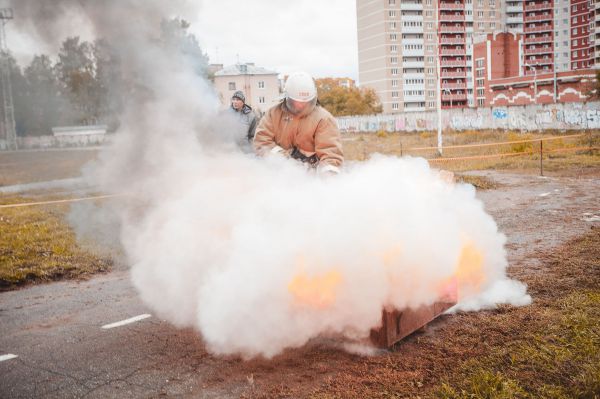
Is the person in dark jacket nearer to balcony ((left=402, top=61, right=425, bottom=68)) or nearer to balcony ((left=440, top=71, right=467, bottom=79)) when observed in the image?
balcony ((left=402, top=61, right=425, bottom=68))

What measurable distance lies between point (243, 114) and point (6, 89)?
5.57 meters

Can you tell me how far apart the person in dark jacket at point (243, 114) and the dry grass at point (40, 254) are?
3268 mm

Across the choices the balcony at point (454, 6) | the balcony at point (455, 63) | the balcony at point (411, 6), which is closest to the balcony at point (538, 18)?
the balcony at point (454, 6)

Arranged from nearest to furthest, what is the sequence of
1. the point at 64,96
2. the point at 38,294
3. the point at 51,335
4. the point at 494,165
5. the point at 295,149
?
the point at 51,335, the point at 295,149, the point at 38,294, the point at 64,96, the point at 494,165

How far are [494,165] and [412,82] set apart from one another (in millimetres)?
89578

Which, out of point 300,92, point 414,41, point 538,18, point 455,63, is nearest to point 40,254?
point 300,92

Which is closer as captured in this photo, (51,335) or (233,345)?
(233,345)

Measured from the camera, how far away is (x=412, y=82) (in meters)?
106

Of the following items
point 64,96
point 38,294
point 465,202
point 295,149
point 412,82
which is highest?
point 412,82

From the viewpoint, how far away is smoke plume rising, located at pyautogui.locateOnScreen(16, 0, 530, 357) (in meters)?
4.35

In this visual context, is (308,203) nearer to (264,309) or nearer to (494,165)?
(264,309)

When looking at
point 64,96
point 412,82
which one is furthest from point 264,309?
point 412,82

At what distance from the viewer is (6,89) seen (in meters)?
10.6

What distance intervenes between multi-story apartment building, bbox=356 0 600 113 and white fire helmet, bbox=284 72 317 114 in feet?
330
